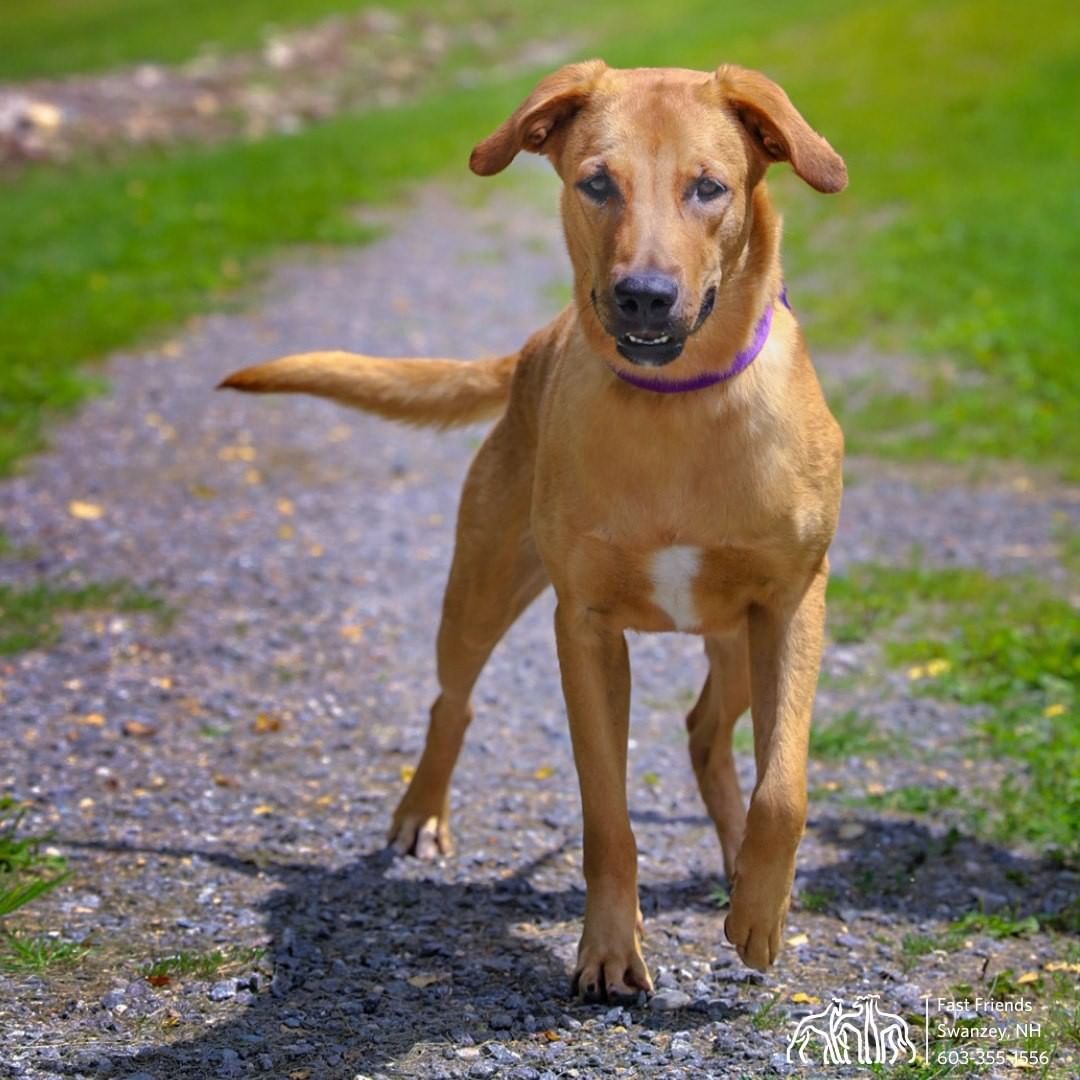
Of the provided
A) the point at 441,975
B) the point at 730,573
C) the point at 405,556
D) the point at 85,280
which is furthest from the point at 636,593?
the point at 85,280

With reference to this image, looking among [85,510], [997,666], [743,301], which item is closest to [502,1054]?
[743,301]

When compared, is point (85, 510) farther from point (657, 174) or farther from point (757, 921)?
point (757, 921)

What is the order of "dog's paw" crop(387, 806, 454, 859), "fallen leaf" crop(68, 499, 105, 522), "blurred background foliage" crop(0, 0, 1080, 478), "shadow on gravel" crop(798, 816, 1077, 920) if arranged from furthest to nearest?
"blurred background foliage" crop(0, 0, 1080, 478) < "fallen leaf" crop(68, 499, 105, 522) < "dog's paw" crop(387, 806, 454, 859) < "shadow on gravel" crop(798, 816, 1077, 920)

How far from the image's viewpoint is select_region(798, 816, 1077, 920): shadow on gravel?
15.3 ft

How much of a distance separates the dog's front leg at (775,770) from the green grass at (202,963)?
118cm

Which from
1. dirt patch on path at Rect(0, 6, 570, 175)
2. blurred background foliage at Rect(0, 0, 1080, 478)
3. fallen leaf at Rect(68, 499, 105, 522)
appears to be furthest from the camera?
dirt patch on path at Rect(0, 6, 570, 175)

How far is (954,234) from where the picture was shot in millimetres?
13383

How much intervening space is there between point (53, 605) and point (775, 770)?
3.83 metres

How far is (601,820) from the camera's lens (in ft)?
13.5

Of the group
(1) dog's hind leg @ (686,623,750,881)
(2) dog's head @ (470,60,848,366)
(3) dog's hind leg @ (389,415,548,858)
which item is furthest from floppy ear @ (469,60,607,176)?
(1) dog's hind leg @ (686,623,750,881)

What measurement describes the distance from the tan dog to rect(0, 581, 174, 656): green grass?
2.99 meters

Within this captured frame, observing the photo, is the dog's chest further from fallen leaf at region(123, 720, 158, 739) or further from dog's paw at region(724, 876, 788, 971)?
fallen leaf at region(123, 720, 158, 739)

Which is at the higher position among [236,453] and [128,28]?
[128,28]

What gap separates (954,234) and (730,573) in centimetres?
1001
